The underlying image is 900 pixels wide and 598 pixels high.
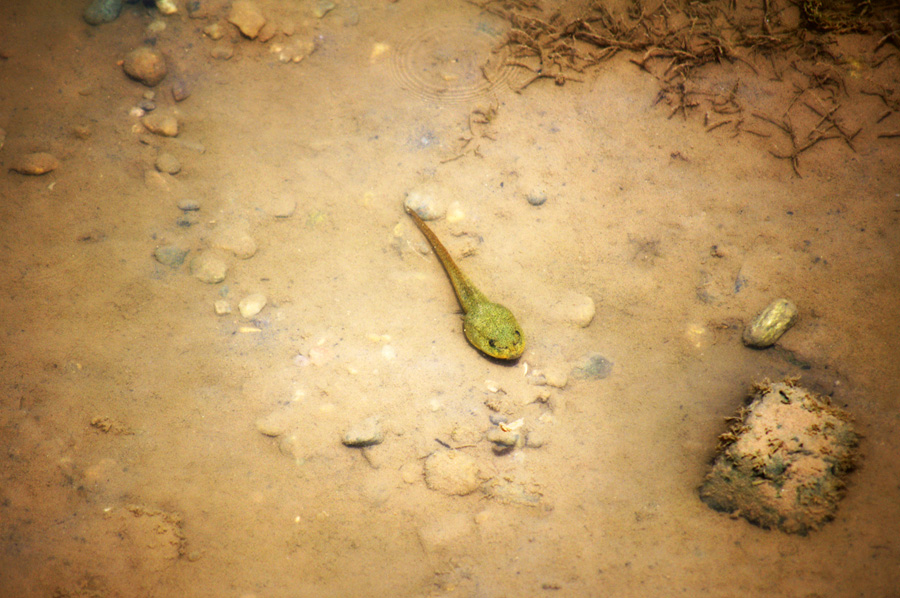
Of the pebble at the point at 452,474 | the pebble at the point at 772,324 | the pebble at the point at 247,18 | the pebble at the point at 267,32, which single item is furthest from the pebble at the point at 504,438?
the pebble at the point at 247,18

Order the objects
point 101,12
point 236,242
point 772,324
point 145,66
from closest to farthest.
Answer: point 772,324 → point 236,242 → point 145,66 → point 101,12

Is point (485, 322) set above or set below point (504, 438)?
above

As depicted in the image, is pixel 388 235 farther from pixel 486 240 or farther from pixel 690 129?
pixel 690 129

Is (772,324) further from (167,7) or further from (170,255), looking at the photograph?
(167,7)

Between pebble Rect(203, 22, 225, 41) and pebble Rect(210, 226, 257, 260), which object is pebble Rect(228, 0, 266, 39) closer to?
pebble Rect(203, 22, 225, 41)

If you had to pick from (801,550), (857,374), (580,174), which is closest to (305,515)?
(801,550)

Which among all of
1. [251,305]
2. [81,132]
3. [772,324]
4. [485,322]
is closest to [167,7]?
[81,132]

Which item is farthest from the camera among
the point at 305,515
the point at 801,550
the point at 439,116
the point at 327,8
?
the point at 327,8

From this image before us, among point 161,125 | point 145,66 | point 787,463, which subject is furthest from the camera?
point 145,66
